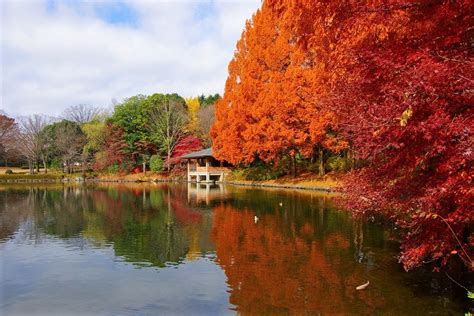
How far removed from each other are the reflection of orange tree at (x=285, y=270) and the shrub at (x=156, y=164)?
33763 mm

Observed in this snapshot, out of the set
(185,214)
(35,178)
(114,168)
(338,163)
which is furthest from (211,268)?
(35,178)

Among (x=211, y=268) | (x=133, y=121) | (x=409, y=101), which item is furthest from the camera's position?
(x=133, y=121)

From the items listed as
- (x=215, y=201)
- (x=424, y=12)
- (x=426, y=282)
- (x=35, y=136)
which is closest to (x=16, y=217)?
(x=215, y=201)

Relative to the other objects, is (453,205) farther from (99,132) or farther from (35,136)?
(35,136)

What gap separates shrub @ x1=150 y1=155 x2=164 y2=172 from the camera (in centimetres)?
4672

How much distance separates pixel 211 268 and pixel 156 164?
38.5m

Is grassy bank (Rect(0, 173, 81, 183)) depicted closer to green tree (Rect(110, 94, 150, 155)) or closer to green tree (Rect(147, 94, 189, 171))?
green tree (Rect(110, 94, 150, 155))

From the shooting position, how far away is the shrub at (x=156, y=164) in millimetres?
46719

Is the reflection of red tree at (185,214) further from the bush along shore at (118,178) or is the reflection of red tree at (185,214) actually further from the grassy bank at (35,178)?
the grassy bank at (35,178)

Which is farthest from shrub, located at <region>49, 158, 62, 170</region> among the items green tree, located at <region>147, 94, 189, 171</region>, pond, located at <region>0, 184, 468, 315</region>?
pond, located at <region>0, 184, 468, 315</region>

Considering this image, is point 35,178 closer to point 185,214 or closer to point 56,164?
point 56,164

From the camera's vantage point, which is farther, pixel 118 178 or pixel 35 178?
pixel 35 178

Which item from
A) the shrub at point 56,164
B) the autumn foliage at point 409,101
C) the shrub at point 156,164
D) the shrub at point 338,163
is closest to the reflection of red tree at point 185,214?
the autumn foliage at point 409,101

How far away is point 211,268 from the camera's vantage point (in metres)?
9.25
